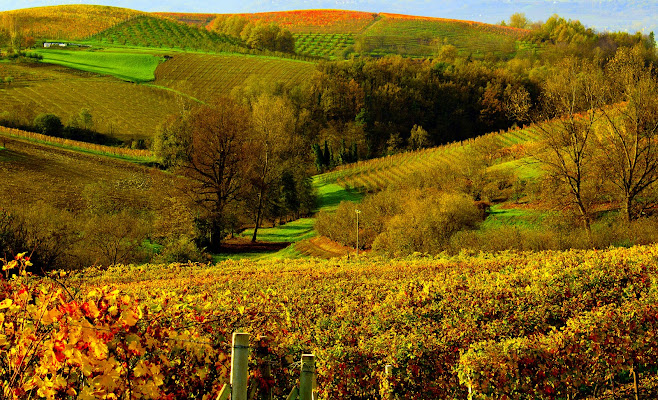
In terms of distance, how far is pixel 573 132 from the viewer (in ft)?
106

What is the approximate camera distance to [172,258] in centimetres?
3331

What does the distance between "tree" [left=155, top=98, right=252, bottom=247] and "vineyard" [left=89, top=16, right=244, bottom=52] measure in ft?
305

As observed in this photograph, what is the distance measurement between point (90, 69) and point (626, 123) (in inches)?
3726

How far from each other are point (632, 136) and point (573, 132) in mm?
6462

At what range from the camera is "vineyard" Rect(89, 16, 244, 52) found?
458ft

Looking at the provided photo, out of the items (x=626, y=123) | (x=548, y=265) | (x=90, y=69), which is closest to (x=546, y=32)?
(x=90, y=69)

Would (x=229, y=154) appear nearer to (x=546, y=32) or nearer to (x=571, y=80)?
(x=571, y=80)

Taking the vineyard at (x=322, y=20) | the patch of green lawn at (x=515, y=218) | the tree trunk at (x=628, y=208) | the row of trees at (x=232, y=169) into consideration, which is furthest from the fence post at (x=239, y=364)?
the vineyard at (x=322, y=20)

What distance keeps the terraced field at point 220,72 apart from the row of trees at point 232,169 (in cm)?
5033

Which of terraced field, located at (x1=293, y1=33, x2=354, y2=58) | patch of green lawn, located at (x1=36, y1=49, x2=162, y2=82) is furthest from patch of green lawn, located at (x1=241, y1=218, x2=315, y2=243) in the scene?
terraced field, located at (x1=293, y1=33, x2=354, y2=58)

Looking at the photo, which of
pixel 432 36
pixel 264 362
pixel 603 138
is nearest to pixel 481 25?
pixel 432 36

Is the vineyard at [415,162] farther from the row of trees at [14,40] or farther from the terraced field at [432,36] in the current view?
the terraced field at [432,36]

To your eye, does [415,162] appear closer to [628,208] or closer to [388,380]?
[628,208]

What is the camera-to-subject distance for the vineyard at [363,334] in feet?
16.1
